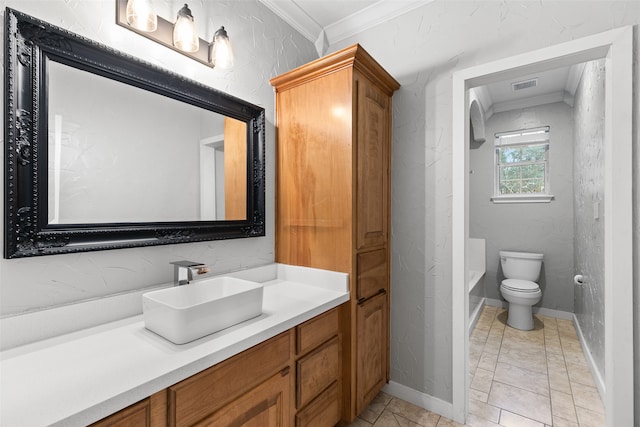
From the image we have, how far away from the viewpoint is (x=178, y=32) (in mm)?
1348

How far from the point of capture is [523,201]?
3.57m

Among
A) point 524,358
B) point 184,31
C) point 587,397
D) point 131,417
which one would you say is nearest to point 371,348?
point 131,417

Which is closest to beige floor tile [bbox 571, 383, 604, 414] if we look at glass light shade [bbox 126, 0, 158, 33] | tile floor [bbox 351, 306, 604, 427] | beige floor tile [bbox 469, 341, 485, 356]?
tile floor [bbox 351, 306, 604, 427]

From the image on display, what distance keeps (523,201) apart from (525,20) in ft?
8.35

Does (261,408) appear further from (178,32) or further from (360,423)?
(178,32)

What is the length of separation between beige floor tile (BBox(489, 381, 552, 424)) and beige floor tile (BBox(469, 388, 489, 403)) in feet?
0.10

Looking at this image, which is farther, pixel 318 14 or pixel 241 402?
pixel 318 14

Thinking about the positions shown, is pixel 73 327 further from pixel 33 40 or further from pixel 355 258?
pixel 355 258

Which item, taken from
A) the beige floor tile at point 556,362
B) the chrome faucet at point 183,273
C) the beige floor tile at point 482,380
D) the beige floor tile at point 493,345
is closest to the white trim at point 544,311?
the beige floor tile at point 493,345

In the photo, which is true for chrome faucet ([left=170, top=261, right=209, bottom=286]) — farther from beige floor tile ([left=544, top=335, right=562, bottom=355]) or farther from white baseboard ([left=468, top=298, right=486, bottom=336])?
beige floor tile ([left=544, top=335, right=562, bottom=355])

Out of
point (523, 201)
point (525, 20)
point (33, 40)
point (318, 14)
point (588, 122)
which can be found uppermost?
point (318, 14)

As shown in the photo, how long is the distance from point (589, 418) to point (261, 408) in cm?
203

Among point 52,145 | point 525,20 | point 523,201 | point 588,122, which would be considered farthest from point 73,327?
point 523,201

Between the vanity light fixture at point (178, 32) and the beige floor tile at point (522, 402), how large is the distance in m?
2.65
